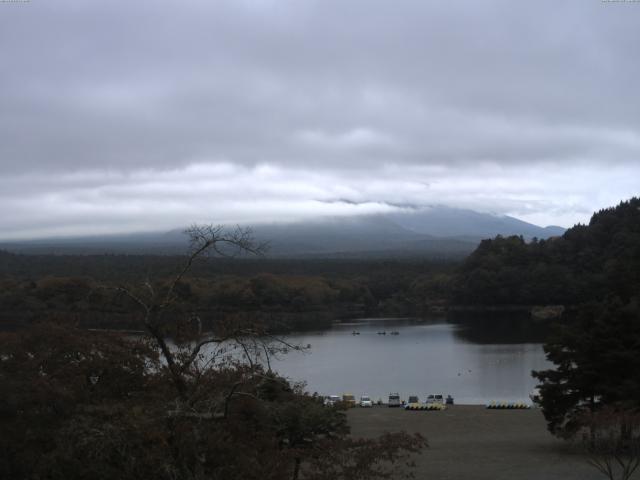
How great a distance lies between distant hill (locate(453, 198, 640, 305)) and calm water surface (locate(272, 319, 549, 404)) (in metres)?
13.5

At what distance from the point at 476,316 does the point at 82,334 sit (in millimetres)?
47326

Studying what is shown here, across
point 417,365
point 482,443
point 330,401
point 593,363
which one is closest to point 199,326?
point 593,363

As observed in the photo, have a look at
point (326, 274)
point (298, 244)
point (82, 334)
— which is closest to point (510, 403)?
point (82, 334)

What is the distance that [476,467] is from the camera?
12.8 meters

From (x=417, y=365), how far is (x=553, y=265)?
2862cm

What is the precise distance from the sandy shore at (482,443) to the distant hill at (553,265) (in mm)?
34652

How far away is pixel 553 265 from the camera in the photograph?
57.3 meters

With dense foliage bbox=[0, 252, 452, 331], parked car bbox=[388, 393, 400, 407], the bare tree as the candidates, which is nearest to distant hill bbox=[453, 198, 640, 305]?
dense foliage bbox=[0, 252, 452, 331]

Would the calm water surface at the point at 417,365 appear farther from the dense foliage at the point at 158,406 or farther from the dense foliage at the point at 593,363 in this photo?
the dense foliage at the point at 158,406

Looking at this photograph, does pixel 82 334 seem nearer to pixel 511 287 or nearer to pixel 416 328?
pixel 416 328

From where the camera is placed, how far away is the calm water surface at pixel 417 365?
86.1 feet

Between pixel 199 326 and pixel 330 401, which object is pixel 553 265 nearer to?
pixel 330 401

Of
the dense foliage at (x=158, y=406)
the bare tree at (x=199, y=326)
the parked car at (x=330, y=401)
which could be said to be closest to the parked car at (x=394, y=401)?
the parked car at (x=330, y=401)

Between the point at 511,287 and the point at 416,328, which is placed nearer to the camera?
the point at 416,328
